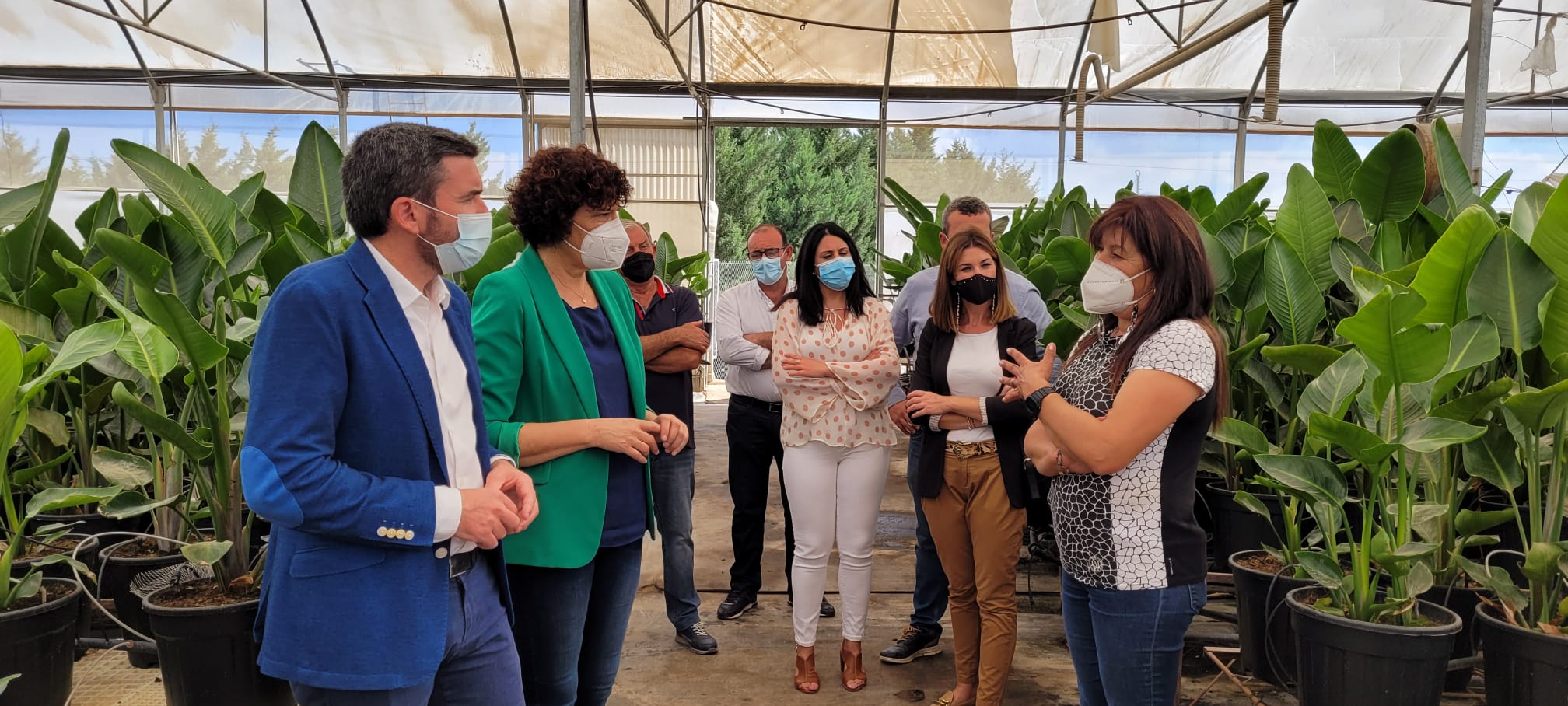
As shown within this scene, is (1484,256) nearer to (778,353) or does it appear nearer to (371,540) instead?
Answer: (778,353)

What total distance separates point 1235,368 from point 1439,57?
9.25 metres

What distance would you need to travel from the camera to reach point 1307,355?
2279 mm

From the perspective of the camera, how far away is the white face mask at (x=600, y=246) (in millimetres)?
1964

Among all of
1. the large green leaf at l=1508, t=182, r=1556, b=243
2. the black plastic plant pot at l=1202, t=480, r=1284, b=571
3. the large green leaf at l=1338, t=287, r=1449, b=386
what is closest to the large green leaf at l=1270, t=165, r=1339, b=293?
the large green leaf at l=1508, t=182, r=1556, b=243

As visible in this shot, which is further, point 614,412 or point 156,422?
point 156,422

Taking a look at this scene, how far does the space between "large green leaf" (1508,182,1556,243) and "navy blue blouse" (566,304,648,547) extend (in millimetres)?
2042

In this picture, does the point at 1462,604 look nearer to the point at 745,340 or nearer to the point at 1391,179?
the point at 1391,179

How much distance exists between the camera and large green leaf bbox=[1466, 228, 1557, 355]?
205 cm

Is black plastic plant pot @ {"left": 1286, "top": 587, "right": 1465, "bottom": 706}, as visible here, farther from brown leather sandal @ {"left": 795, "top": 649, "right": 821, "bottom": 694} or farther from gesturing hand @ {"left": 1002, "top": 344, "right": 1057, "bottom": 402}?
brown leather sandal @ {"left": 795, "top": 649, "right": 821, "bottom": 694}

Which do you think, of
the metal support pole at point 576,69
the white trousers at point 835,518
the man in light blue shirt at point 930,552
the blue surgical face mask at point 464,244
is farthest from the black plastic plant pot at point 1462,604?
the metal support pole at point 576,69

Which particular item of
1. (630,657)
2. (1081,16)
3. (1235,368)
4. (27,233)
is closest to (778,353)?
(630,657)

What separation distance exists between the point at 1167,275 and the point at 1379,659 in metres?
0.99

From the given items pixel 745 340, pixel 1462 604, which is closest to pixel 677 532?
pixel 745 340

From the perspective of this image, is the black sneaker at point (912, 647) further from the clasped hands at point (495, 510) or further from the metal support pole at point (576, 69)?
the metal support pole at point (576, 69)
